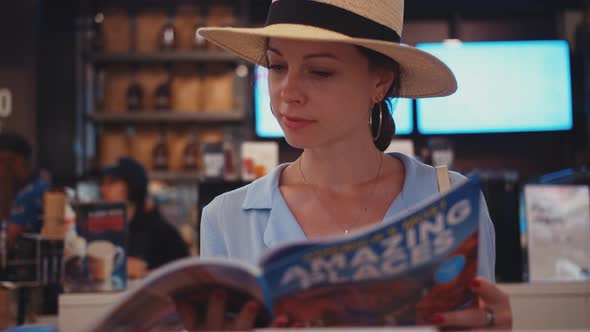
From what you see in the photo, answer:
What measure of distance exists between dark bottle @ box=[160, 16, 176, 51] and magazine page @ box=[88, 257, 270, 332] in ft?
17.4

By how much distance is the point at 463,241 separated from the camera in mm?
834

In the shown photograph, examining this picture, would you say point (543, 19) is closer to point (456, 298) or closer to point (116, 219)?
point (116, 219)

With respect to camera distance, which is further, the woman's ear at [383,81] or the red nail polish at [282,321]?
the woman's ear at [383,81]

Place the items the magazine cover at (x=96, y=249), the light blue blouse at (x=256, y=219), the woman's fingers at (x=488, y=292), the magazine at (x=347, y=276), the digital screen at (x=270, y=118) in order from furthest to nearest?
the digital screen at (x=270, y=118), the magazine cover at (x=96, y=249), the light blue blouse at (x=256, y=219), the woman's fingers at (x=488, y=292), the magazine at (x=347, y=276)

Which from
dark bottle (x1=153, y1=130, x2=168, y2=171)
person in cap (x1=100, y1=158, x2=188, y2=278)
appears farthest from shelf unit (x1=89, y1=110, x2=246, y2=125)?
person in cap (x1=100, y1=158, x2=188, y2=278)

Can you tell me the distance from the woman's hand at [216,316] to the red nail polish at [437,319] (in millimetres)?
215

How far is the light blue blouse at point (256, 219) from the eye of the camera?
4.62ft

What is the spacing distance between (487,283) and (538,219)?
84.5 inches

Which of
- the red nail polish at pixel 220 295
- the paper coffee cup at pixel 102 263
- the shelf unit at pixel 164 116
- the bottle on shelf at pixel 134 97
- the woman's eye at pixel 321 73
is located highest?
the bottle on shelf at pixel 134 97

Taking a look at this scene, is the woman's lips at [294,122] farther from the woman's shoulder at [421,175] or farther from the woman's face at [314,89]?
the woman's shoulder at [421,175]

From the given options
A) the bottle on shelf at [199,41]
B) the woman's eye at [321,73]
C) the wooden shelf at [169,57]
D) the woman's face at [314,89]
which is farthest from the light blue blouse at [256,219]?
the bottle on shelf at [199,41]

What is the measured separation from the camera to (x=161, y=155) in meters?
6.02

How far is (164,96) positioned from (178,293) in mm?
5332

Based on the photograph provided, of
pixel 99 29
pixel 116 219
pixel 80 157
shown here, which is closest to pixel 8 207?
pixel 80 157
